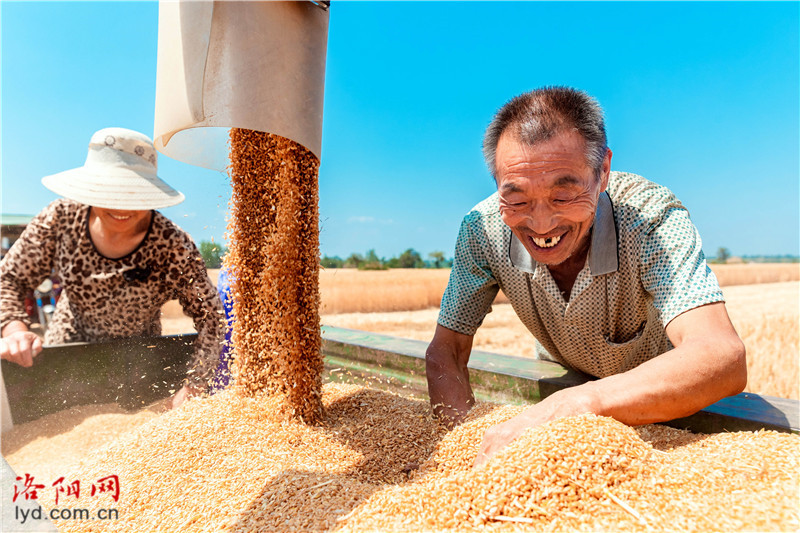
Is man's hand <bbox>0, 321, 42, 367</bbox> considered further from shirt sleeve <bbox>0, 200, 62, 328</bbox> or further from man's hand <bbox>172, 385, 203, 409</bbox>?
man's hand <bbox>172, 385, 203, 409</bbox>

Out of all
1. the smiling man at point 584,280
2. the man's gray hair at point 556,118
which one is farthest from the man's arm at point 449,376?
the man's gray hair at point 556,118

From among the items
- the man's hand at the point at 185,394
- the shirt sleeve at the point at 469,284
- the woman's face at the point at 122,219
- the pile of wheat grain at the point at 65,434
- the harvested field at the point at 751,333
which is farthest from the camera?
the harvested field at the point at 751,333

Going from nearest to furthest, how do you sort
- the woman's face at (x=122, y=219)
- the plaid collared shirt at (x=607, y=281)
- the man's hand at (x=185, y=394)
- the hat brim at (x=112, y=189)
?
the plaid collared shirt at (x=607, y=281)
the man's hand at (x=185, y=394)
the hat brim at (x=112, y=189)
the woman's face at (x=122, y=219)

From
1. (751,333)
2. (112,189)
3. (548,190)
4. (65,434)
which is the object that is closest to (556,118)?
(548,190)

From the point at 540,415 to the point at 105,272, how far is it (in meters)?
2.94

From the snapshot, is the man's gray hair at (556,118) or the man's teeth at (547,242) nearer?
the man's gray hair at (556,118)

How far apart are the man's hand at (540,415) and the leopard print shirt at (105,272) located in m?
2.07

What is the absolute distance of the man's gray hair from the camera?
66.9 inches

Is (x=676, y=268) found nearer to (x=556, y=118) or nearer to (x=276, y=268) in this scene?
(x=556, y=118)

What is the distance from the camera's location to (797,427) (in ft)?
5.56

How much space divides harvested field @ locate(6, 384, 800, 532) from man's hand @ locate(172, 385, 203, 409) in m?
0.45

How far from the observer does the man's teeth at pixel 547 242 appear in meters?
1.83

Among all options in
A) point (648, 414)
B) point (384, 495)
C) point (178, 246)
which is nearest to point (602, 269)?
point (648, 414)

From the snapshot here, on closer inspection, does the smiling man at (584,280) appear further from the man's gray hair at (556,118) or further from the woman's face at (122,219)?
the woman's face at (122,219)
